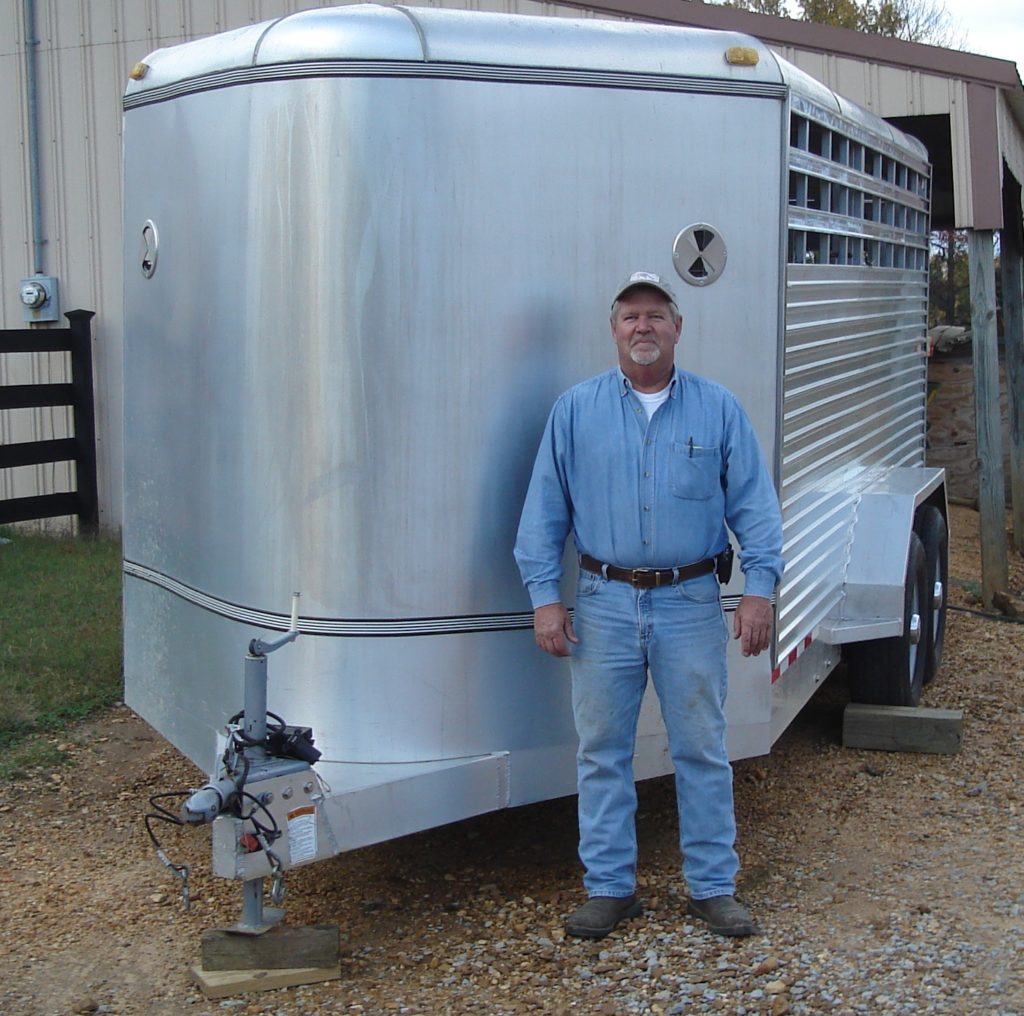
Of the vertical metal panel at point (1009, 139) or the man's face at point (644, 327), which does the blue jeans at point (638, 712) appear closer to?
the man's face at point (644, 327)

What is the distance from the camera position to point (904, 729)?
596 centimetres

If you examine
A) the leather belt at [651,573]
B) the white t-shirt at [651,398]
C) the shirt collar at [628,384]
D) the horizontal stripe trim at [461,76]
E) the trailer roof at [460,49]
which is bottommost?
the leather belt at [651,573]

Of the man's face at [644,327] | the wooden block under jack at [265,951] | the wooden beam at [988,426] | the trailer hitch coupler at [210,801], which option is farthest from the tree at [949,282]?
the trailer hitch coupler at [210,801]

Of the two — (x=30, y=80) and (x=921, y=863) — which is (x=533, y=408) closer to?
(x=921, y=863)

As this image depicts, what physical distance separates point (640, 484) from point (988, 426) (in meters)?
6.01

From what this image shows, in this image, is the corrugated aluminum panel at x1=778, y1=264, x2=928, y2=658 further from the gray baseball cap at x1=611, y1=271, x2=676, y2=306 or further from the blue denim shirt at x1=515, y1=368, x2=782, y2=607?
the gray baseball cap at x1=611, y1=271, x2=676, y2=306

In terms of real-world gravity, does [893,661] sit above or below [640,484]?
below

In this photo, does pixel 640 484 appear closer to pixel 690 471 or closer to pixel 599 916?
pixel 690 471

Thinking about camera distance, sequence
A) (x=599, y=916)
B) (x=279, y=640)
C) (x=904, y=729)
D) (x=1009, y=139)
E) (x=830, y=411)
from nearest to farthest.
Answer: (x=279, y=640) → (x=599, y=916) → (x=830, y=411) → (x=904, y=729) → (x=1009, y=139)

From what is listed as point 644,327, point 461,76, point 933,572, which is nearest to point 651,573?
point 644,327

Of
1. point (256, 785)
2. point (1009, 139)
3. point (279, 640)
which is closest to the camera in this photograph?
point (256, 785)

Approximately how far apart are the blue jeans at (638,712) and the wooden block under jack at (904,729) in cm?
211

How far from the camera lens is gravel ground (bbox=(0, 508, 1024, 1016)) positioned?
3688mm

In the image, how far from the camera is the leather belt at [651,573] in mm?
3896
